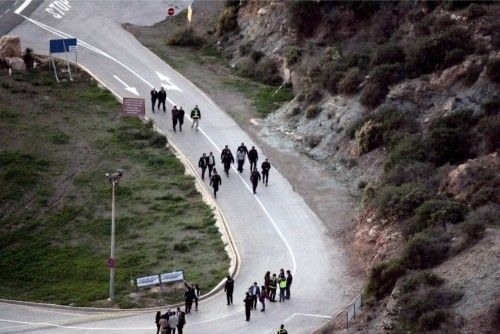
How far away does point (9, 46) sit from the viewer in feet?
214

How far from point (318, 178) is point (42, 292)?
13458mm

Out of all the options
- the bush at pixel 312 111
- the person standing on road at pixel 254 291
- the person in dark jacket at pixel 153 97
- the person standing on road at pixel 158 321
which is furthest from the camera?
the person in dark jacket at pixel 153 97

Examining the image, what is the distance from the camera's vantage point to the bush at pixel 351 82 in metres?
55.8

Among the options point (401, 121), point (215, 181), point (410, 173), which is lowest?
point (410, 173)

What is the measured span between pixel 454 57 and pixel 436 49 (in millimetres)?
1258

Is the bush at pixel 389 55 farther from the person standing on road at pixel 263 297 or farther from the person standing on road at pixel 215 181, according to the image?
the person standing on road at pixel 263 297

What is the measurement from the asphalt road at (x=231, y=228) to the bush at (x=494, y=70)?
9423 mm

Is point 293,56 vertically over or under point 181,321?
over

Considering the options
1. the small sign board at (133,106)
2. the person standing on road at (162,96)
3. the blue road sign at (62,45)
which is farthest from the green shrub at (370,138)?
the blue road sign at (62,45)

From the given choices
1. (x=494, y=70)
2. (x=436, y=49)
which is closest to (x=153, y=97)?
(x=436, y=49)

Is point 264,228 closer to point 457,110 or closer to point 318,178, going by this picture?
point 318,178

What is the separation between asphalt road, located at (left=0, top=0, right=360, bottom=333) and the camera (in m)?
40.8

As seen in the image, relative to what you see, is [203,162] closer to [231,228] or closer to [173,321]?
[231,228]

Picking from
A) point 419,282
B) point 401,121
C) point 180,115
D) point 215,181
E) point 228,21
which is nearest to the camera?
point 419,282
